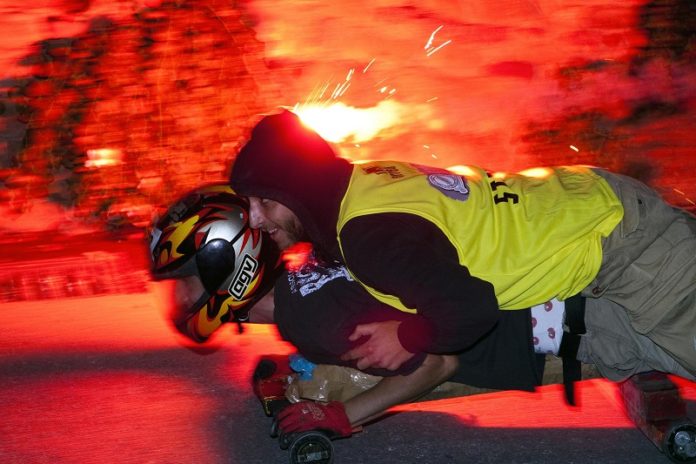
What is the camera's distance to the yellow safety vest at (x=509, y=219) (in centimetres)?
283

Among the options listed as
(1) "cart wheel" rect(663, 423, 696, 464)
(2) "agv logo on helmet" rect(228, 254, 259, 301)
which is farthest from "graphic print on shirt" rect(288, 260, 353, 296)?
(1) "cart wheel" rect(663, 423, 696, 464)

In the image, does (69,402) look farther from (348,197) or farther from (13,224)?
(13,224)

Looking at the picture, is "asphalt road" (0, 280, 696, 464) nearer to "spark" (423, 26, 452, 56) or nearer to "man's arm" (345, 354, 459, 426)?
"man's arm" (345, 354, 459, 426)

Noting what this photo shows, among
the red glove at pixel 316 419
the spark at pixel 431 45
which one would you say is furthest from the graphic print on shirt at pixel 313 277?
the spark at pixel 431 45

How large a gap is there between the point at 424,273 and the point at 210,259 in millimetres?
882

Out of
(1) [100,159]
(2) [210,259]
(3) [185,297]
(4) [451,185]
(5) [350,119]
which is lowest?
(5) [350,119]

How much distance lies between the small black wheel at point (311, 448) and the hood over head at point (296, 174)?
0.62m

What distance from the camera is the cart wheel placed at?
126 inches

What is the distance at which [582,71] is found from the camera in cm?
657

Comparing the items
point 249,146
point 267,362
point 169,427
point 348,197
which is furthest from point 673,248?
point 169,427

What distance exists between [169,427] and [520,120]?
3719 mm

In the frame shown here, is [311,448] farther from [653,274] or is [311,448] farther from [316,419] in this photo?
[653,274]

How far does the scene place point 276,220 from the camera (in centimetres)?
306

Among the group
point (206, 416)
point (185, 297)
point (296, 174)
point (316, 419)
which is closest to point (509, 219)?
point (296, 174)
